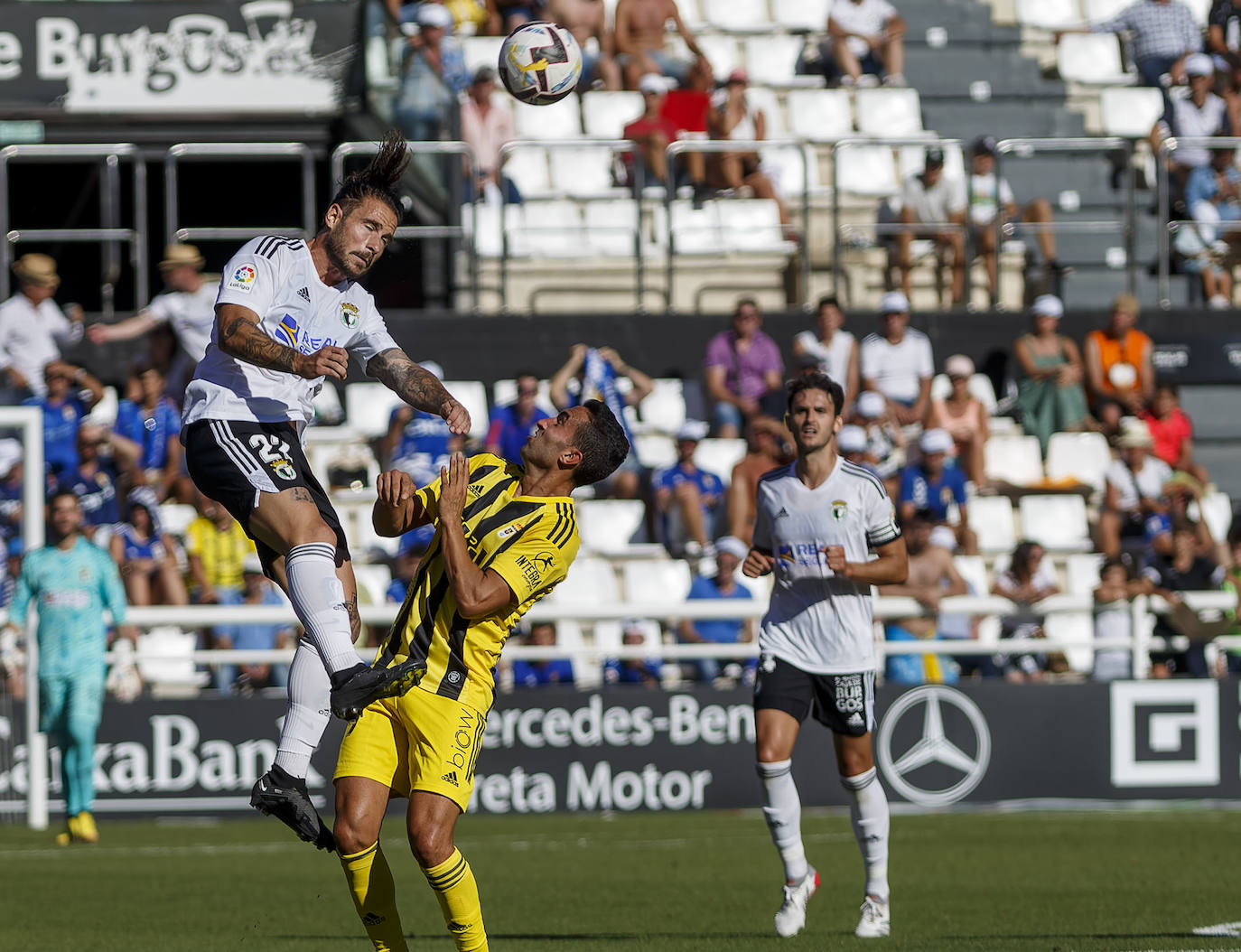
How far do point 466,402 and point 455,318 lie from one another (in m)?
0.90

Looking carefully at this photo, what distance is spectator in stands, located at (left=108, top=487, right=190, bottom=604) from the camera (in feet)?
51.1

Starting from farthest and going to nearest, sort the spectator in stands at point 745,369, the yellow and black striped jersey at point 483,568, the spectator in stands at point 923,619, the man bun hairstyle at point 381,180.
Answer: the spectator in stands at point 745,369
the spectator in stands at point 923,619
the man bun hairstyle at point 381,180
the yellow and black striped jersey at point 483,568

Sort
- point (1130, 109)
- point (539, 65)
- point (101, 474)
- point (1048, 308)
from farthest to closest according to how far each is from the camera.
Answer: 1. point (1130, 109)
2. point (1048, 308)
3. point (101, 474)
4. point (539, 65)

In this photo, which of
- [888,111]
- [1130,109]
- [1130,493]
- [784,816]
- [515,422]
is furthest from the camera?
[1130,109]

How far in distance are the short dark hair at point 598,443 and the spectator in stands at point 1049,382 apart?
11600 mm

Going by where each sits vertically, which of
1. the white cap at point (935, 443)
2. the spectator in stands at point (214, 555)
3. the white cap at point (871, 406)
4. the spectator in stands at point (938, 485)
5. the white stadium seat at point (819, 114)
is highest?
the white stadium seat at point (819, 114)

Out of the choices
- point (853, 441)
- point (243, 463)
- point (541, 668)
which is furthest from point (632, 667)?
point (243, 463)

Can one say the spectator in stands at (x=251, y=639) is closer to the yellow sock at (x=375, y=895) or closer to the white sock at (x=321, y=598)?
the white sock at (x=321, y=598)

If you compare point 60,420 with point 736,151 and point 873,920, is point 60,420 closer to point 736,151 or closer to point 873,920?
point 736,151

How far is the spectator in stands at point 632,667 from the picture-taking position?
51.2 ft

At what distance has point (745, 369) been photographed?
17562 millimetres

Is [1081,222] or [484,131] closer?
[484,131]

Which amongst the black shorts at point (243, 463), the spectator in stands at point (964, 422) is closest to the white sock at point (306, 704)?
the black shorts at point (243, 463)

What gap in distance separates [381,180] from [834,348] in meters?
10.5
